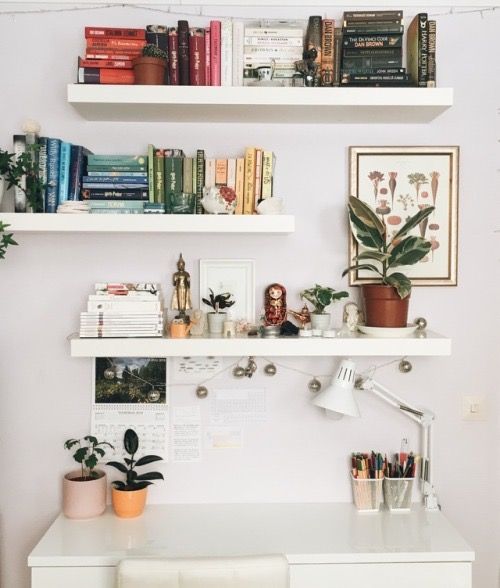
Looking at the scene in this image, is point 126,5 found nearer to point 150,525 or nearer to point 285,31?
point 285,31

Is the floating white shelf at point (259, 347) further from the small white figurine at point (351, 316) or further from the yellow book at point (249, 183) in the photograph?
the yellow book at point (249, 183)

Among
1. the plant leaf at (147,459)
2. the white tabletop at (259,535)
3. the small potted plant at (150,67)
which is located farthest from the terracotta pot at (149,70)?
the white tabletop at (259,535)

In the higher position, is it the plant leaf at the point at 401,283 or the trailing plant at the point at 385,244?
the trailing plant at the point at 385,244

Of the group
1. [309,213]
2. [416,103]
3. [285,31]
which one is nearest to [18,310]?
[309,213]

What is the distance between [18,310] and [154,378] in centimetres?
50

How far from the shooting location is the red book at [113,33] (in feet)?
6.70

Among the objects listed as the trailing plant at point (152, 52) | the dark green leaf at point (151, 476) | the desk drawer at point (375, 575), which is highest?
the trailing plant at point (152, 52)

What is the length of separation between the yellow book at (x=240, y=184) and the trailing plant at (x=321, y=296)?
0.34 meters

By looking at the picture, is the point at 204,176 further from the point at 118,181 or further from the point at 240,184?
the point at 118,181

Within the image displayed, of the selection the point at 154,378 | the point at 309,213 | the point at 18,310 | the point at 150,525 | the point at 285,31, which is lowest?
the point at 150,525

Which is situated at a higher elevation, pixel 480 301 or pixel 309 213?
pixel 309 213

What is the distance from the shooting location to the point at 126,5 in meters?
2.22

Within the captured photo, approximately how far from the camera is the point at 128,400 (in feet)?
7.43

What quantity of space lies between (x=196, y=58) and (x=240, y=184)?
0.40 meters
